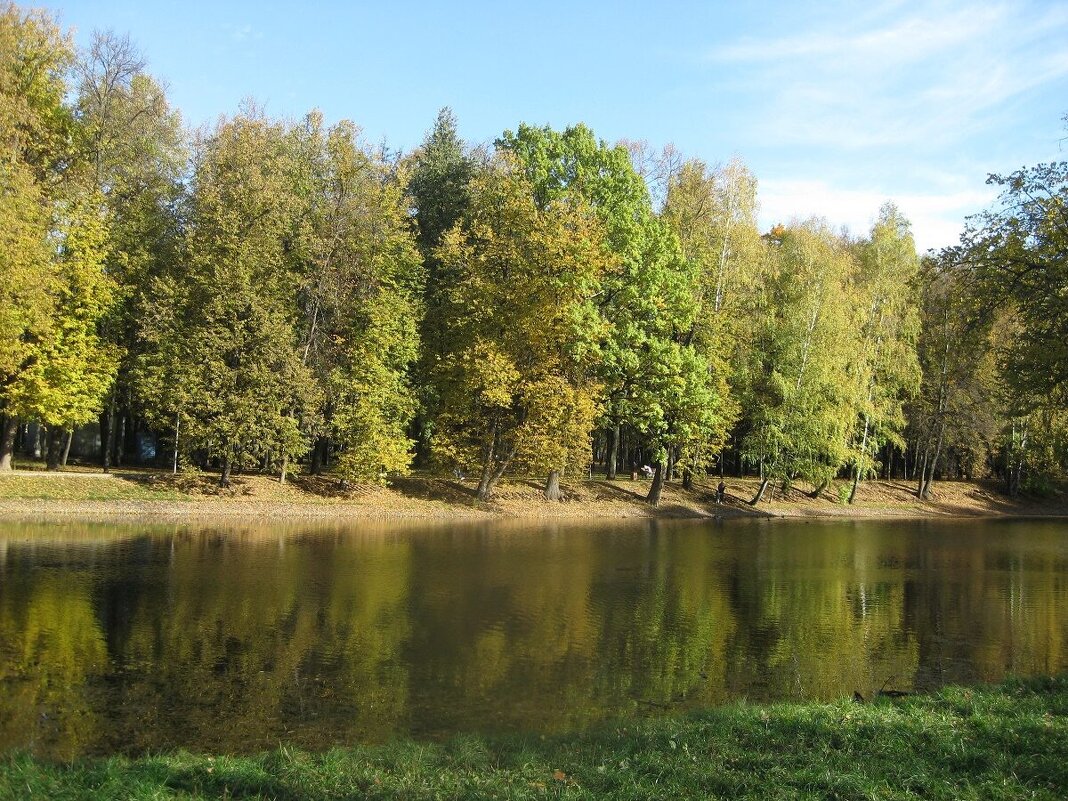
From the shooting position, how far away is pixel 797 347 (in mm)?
51750

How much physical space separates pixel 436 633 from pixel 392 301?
97.8 ft

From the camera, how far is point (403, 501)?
42.1 meters

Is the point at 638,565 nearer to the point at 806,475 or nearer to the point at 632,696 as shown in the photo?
the point at 632,696

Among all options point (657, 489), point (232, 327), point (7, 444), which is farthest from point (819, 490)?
point (7, 444)

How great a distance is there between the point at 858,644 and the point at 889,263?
47039 mm

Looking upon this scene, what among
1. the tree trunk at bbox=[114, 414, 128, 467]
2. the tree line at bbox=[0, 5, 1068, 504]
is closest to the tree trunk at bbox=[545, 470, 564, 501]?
the tree line at bbox=[0, 5, 1068, 504]

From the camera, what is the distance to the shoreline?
1313 inches

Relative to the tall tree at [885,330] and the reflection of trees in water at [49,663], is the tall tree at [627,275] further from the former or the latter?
the reflection of trees in water at [49,663]

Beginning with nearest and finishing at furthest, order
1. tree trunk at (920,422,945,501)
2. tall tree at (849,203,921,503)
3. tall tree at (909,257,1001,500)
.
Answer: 1. tall tree at (849,203,921,503)
2. tall tree at (909,257,1001,500)
3. tree trunk at (920,422,945,501)

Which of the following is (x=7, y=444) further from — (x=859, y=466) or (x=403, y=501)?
(x=859, y=466)

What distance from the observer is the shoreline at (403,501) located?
1313 inches

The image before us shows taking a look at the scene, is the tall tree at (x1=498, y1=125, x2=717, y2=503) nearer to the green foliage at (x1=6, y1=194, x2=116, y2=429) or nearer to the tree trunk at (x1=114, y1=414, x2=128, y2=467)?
the green foliage at (x1=6, y1=194, x2=116, y2=429)

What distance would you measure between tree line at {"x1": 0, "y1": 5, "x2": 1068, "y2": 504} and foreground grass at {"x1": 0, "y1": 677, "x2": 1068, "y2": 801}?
26.3 meters

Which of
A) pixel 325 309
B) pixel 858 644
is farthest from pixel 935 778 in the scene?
pixel 325 309
